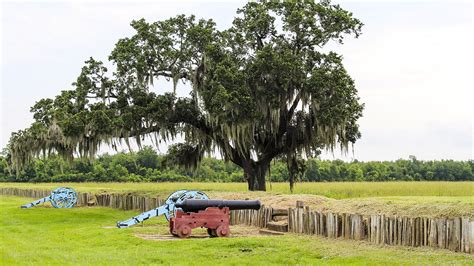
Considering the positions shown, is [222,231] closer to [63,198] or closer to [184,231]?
[184,231]

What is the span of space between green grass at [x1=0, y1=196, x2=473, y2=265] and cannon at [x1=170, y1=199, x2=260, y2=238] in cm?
112

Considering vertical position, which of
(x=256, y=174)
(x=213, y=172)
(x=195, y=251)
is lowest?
(x=195, y=251)

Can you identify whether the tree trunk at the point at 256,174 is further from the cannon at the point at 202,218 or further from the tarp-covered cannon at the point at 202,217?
the cannon at the point at 202,218

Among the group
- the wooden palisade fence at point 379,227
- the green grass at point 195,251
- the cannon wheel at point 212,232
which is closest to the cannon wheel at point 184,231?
the cannon wheel at point 212,232

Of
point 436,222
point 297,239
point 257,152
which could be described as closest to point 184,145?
point 257,152

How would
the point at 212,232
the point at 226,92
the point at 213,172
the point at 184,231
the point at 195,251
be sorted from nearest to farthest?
the point at 195,251
the point at 184,231
the point at 212,232
the point at 226,92
the point at 213,172

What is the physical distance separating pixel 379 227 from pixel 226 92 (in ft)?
50.9

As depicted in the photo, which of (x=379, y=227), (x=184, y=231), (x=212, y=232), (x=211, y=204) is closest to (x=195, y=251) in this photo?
(x=184, y=231)

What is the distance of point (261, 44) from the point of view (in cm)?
3366

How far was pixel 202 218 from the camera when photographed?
18.7m

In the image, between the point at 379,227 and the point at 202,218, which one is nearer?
the point at 379,227

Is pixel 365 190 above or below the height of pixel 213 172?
below

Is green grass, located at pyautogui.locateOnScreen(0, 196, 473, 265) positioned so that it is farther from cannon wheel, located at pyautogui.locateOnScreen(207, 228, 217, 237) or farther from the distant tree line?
the distant tree line

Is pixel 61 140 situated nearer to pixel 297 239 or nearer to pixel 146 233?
pixel 146 233
